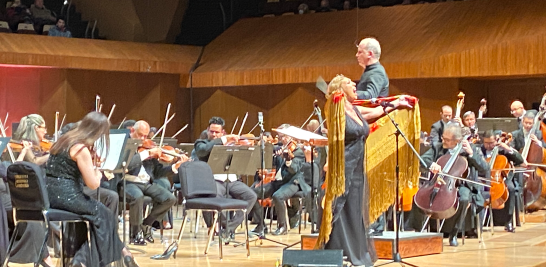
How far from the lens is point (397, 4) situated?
1454 cm

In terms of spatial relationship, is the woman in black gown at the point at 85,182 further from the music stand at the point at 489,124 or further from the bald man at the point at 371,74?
the music stand at the point at 489,124

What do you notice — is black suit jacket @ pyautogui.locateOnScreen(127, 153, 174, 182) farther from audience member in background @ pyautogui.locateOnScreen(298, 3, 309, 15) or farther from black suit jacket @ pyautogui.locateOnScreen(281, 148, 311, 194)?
audience member in background @ pyautogui.locateOnScreen(298, 3, 309, 15)

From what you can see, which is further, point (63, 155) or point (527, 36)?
point (527, 36)

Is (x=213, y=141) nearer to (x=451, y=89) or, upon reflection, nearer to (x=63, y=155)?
(x=63, y=155)

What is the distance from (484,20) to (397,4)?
6.05 feet

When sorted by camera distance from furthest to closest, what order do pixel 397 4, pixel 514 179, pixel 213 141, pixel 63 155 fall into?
pixel 397 4, pixel 514 179, pixel 213 141, pixel 63 155

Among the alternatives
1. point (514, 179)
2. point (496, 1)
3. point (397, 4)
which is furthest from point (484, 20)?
point (514, 179)

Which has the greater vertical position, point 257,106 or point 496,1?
point 496,1

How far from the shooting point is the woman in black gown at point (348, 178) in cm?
581

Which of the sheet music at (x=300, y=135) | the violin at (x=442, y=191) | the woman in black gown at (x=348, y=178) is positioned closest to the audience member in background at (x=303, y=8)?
the violin at (x=442, y=191)

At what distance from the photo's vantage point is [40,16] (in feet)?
47.8

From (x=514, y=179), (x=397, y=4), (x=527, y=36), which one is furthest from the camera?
(x=397, y=4)

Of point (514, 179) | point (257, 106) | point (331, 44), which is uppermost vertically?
point (331, 44)

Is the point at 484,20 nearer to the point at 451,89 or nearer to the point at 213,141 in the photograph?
the point at 451,89
